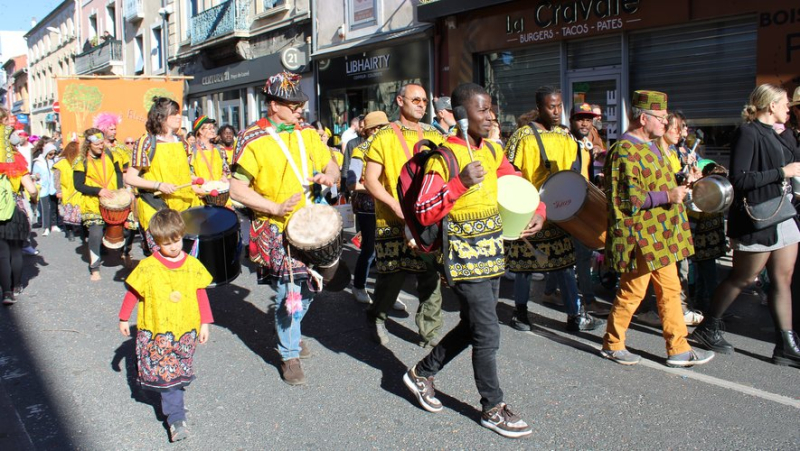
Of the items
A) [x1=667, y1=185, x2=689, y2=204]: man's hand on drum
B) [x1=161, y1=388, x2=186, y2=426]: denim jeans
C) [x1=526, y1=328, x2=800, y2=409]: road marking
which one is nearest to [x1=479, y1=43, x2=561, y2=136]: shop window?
[x1=526, y1=328, x2=800, y2=409]: road marking

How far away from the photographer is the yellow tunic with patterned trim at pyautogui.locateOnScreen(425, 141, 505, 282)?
11.8ft

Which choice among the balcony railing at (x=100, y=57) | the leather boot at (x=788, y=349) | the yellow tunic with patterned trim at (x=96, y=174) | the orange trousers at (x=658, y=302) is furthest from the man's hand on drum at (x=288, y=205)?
the balcony railing at (x=100, y=57)

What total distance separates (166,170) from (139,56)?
28.6m

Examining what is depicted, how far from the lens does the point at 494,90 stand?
13.9m

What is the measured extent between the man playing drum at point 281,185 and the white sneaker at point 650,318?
2.78 metres

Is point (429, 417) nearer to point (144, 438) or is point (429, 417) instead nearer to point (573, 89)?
point (144, 438)

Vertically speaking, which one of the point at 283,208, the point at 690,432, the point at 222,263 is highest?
the point at 283,208

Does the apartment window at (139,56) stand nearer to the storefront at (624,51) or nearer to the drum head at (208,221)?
the storefront at (624,51)

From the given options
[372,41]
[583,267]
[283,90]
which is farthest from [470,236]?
[372,41]

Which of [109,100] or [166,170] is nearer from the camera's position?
[166,170]

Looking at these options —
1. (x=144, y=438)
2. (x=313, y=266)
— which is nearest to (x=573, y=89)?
(x=313, y=266)

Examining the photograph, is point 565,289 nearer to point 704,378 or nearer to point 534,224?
point 704,378

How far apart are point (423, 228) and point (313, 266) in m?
1.09

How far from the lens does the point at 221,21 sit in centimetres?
2303
